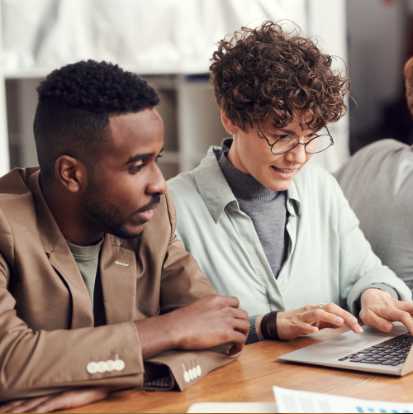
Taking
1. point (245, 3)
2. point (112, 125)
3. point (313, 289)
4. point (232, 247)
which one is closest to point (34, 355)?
point (112, 125)

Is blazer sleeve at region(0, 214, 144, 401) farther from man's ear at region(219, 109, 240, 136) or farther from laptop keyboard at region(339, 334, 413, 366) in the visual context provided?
man's ear at region(219, 109, 240, 136)

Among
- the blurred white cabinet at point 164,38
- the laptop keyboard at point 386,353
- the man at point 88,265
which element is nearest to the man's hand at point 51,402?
the man at point 88,265

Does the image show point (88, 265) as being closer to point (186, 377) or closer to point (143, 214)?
point (143, 214)

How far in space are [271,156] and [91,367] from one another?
0.73m

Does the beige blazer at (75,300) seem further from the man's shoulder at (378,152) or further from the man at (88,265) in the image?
the man's shoulder at (378,152)

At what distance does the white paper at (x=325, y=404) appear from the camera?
1.29m

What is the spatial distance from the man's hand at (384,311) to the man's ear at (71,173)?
728 millimetres

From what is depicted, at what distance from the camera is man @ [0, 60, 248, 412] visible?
1.36 meters

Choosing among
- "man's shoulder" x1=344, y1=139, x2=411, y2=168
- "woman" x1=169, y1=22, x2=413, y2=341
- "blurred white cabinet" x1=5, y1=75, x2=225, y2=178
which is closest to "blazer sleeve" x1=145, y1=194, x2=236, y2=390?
"woman" x1=169, y1=22, x2=413, y2=341

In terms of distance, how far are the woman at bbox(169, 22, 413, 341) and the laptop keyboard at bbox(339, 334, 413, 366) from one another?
0.16ft

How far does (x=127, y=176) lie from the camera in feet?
4.75

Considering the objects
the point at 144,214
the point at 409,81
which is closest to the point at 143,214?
the point at 144,214

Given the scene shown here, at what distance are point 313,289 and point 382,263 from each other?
0.37 metres

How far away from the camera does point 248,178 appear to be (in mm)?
2016
